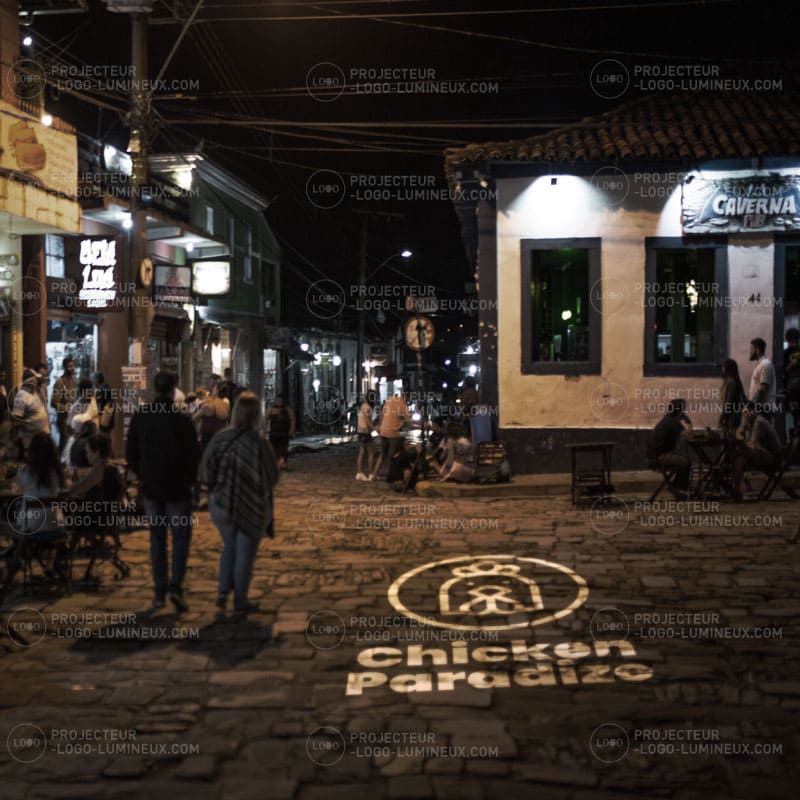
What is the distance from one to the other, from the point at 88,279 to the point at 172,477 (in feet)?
38.2

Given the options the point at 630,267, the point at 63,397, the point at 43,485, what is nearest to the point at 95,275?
the point at 63,397

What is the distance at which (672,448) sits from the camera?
Result: 42.5 feet

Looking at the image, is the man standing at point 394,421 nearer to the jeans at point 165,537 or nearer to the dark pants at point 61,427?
the dark pants at point 61,427

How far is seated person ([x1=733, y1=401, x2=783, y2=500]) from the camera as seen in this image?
1253 cm

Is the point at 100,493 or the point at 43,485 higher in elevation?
the point at 43,485

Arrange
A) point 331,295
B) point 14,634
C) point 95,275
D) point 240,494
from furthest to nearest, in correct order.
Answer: point 331,295, point 95,275, point 240,494, point 14,634

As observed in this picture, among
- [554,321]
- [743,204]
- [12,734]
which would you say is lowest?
[12,734]

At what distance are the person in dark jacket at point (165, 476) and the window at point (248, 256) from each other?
1031 inches

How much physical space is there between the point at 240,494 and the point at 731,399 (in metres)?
9.82

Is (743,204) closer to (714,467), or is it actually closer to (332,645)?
(714,467)

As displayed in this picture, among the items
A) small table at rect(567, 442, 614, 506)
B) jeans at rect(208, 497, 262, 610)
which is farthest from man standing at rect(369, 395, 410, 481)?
jeans at rect(208, 497, 262, 610)

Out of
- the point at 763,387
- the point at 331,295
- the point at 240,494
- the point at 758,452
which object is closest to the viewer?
the point at 240,494

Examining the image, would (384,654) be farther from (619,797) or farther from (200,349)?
(200,349)

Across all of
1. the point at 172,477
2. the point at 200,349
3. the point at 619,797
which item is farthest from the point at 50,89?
the point at 619,797
